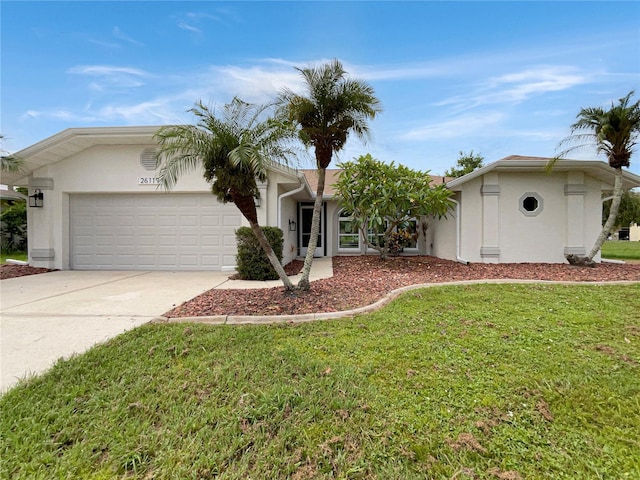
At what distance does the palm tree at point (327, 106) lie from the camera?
18.3 ft

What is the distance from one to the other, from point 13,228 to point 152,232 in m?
14.4

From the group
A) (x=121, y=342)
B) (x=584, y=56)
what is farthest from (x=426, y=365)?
(x=584, y=56)

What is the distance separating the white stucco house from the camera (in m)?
9.71

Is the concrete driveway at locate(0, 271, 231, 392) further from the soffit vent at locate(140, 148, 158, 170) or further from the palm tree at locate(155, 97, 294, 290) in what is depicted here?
the soffit vent at locate(140, 148, 158, 170)

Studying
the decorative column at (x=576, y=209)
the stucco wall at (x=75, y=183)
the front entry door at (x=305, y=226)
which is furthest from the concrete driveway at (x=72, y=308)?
Answer: the decorative column at (x=576, y=209)

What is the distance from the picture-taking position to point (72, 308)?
545cm

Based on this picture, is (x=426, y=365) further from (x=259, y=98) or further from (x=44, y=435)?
(x=259, y=98)

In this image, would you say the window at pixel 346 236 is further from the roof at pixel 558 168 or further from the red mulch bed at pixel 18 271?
the red mulch bed at pixel 18 271

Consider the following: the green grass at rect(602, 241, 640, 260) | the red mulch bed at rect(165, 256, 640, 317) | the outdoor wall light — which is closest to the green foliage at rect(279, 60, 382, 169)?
the red mulch bed at rect(165, 256, 640, 317)

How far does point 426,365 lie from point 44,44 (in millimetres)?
11663

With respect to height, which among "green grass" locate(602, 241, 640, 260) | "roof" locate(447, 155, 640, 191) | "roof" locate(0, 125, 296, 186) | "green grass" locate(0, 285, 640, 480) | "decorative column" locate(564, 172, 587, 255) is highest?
"roof" locate(0, 125, 296, 186)

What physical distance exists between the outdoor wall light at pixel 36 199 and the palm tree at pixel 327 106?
9.43 metres

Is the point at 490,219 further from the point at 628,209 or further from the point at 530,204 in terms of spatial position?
the point at 628,209

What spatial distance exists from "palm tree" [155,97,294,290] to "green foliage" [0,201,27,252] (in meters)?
19.1
